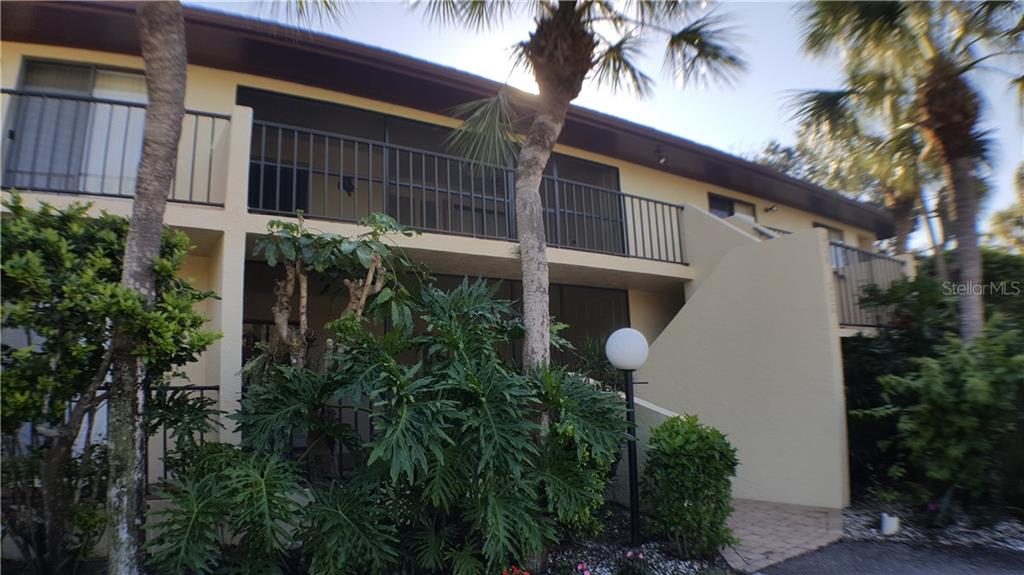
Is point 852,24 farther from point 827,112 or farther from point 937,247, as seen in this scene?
point 937,247

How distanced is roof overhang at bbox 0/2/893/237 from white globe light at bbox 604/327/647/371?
4.74 meters

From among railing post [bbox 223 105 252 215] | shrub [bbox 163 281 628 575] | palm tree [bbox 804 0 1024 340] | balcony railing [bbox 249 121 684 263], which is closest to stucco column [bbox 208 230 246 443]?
railing post [bbox 223 105 252 215]

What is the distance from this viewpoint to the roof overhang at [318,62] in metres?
6.57

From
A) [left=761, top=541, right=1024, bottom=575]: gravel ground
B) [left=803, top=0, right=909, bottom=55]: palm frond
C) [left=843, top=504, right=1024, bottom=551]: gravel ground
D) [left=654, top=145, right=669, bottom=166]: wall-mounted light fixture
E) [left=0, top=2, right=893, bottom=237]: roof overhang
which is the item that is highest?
[left=803, top=0, right=909, bottom=55]: palm frond

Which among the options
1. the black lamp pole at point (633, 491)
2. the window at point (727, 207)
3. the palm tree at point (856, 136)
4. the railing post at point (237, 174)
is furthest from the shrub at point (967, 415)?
the railing post at point (237, 174)

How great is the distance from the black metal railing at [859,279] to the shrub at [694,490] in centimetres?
427

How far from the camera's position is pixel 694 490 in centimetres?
503

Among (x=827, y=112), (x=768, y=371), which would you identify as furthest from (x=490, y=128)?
(x=827, y=112)

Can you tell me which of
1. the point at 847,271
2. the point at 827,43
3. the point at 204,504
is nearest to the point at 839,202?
the point at 847,271

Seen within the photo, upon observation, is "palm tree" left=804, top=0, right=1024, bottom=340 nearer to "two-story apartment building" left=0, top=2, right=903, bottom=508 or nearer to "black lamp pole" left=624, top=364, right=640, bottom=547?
"two-story apartment building" left=0, top=2, right=903, bottom=508

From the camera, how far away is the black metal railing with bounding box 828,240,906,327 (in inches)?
324

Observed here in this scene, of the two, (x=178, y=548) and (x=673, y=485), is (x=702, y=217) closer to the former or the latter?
(x=673, y=485)

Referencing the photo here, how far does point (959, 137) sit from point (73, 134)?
10508mm

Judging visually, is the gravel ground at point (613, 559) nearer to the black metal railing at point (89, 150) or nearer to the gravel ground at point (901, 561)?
the gravel ground at point (901, 561)
